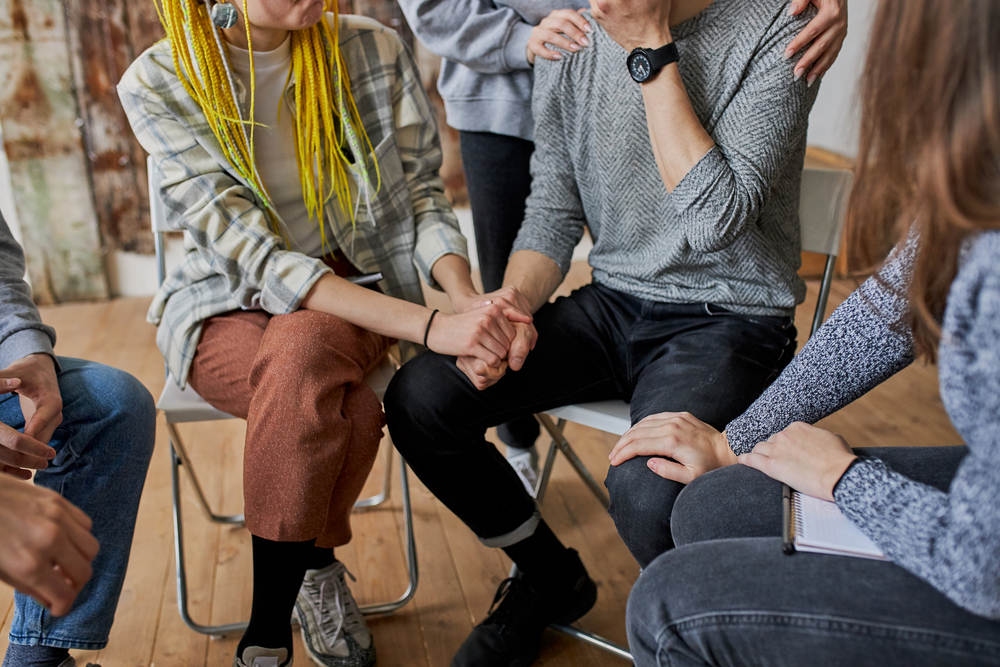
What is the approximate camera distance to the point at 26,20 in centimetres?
281

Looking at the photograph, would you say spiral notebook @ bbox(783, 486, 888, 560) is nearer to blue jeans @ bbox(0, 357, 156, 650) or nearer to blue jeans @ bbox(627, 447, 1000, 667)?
blue jeans @ bbox(627, 447, 1000, 667)

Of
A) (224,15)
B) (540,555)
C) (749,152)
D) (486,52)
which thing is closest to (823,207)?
(749,152)

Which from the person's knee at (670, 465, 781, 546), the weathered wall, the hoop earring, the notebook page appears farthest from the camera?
the weathered wall

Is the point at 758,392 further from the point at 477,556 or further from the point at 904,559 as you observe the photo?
the point at 477,556

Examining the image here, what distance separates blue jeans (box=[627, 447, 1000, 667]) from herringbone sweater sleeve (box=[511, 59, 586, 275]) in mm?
727

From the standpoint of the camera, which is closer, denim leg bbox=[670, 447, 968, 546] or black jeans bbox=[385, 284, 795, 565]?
denim leg bbox=[670, 447, 968, 546]

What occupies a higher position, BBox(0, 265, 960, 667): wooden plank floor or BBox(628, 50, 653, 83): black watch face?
BBox(628, 50, 653, 83): black watch face

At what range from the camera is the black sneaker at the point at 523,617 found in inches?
54.5

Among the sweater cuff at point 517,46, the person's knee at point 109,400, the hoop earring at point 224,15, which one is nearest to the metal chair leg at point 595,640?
the person's knee at point 109,400

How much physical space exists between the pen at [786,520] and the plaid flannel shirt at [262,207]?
795 millimetres

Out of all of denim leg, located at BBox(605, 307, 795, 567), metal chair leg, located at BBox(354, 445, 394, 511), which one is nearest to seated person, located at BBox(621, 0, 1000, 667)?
denim leg, located at BBox(605, 307, 795, 567)

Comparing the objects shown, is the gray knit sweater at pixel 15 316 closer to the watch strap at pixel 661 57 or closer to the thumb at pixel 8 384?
the thumb at pixel 8 384

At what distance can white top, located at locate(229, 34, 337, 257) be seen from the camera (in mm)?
1404

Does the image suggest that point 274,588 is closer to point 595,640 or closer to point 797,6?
point 595,640
